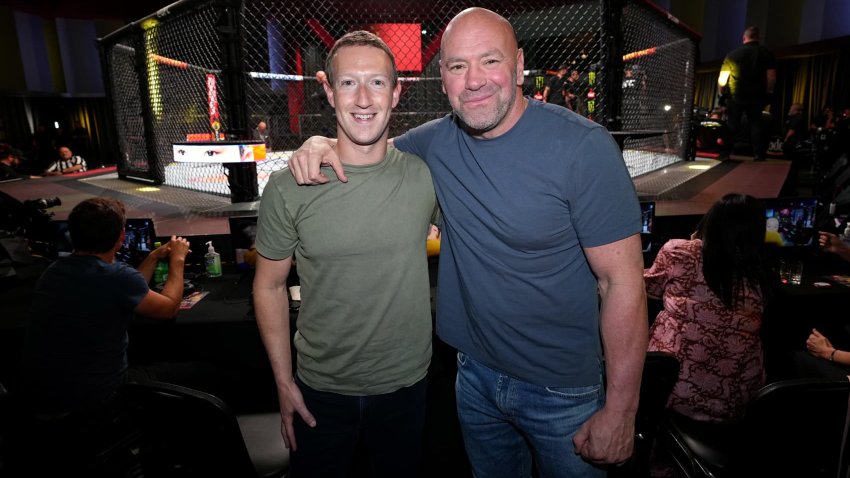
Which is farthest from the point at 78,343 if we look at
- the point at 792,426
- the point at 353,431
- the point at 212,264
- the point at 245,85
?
the point at 245,85

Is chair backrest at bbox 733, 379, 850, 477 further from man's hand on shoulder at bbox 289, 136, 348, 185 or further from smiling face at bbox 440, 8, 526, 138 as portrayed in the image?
man's hand on shoulder at bbox 289, 136, 348, 185

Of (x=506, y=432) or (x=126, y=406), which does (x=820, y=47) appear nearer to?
(x=506, y=432)

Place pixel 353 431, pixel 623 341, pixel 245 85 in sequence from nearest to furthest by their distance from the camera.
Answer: pixel 623 341 → pixel 353 431 → pixel 245 85

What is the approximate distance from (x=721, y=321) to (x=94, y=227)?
2664 millimetres

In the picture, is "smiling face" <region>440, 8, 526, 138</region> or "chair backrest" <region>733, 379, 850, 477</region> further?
"chair backrest" <region>733, 379, 850, 477</region>

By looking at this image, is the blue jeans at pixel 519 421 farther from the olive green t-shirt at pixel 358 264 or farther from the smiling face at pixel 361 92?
the smiling face at pixel 361 92

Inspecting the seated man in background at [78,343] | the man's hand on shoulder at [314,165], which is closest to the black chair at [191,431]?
the seated man in background at [78,343]

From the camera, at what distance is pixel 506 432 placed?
5.07 ft

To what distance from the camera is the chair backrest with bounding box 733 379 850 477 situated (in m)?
1.49

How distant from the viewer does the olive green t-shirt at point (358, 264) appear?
4.44ft

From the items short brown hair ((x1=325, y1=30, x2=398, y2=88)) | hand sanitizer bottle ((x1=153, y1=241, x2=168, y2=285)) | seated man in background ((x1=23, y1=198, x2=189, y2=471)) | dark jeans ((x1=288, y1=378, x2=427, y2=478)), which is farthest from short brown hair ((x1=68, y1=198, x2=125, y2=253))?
short brown hair ((x1=325, y1=30, x2=398, y2=88))

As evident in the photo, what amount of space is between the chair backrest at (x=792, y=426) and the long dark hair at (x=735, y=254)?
544 millimetres

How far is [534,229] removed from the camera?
50.1 inches

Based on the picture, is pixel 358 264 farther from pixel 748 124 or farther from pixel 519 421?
pixel 748 124
